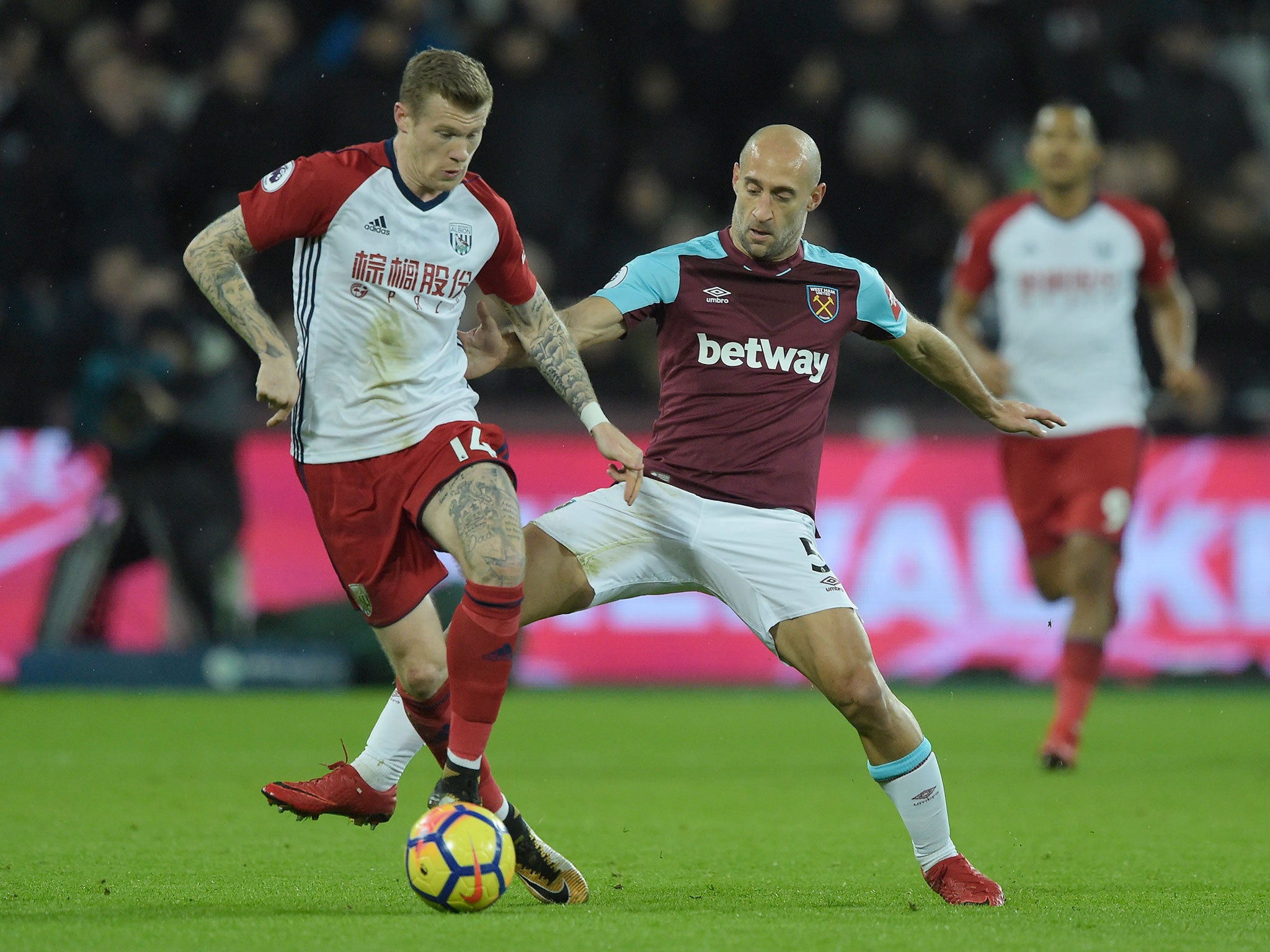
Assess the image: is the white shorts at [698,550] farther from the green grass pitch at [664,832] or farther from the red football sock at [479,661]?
the green grass pitch at [664,832]

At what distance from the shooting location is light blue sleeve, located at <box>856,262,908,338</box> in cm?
542

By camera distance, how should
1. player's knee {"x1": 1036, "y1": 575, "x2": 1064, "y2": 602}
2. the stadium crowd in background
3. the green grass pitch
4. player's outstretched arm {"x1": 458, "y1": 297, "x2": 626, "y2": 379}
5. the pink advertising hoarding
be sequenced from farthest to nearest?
the stadium crowd in background, the pink advertising hoarding, player's knee {"x1": 1036, "y1": 575, "x2": 1064, "y2": 602}, player's outstretched arm {"x1": 458, "y1": 297, "x2": 626, "y2": 379}, the green grass pitch

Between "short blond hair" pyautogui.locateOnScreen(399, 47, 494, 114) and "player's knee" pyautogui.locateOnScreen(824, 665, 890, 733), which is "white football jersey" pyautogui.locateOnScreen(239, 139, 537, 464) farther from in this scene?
"player's knee" pyautogui.locateOnScreen(824, 665, 890, 733)

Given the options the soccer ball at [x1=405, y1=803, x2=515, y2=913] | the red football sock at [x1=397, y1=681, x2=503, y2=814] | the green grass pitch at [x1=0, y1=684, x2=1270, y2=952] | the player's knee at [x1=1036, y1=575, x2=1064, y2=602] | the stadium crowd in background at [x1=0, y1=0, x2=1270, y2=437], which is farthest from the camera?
the stadium crowd in background at [x1=0, y1=0, x2=1270, y2=437]

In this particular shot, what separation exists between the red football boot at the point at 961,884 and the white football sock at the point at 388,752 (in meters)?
1.48

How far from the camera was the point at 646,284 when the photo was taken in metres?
5.39

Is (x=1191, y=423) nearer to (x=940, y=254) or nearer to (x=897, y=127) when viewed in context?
(x=940, y=254)

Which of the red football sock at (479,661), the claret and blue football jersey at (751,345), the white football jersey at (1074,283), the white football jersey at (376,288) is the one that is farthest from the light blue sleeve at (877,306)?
the white football jersey at (1074,283)

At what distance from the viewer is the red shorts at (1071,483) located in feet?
28.0

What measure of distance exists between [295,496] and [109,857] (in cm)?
623

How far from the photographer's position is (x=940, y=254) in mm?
13594

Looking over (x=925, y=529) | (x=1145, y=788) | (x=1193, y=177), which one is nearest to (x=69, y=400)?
(x=925, y=529)

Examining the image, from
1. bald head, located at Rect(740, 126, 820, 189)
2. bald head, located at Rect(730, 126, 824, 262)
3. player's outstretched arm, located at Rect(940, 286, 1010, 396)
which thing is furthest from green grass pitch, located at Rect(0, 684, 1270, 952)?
bald head, located at Rect(740, 126, 820, 189)

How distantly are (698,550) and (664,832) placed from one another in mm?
1354
